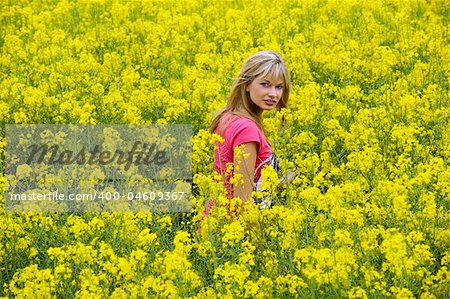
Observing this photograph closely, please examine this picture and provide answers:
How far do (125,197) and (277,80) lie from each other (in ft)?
4.20

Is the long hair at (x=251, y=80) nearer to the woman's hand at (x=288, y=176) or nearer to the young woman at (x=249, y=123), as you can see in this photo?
the young woman at (x=249, y=123)

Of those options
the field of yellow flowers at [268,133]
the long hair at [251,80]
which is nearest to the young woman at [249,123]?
the long hair at [251,80]

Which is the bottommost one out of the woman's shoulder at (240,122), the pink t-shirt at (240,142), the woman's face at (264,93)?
the pink t-shirt at (240,142)

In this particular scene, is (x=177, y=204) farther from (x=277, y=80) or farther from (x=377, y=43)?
(x=377, y=43)

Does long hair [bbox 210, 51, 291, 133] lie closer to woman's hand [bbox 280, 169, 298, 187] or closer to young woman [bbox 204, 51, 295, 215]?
young woman [bbox 204, 51, 295, 215]

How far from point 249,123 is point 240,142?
16 centimetres

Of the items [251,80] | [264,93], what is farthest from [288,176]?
[251,80]

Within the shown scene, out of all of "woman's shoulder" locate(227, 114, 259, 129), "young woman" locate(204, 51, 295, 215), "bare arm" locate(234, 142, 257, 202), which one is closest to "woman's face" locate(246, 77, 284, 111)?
"young woman" locate(204, 51, 295, 215)

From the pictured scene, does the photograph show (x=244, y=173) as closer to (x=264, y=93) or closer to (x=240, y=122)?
(x=240, y=122)

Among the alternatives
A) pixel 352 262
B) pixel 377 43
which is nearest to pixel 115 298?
pixel 352 262

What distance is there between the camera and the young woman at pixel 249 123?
522 centimetres

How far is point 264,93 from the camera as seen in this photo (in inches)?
220

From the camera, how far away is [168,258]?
13.8 feet

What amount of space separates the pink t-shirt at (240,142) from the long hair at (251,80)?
12 cm
